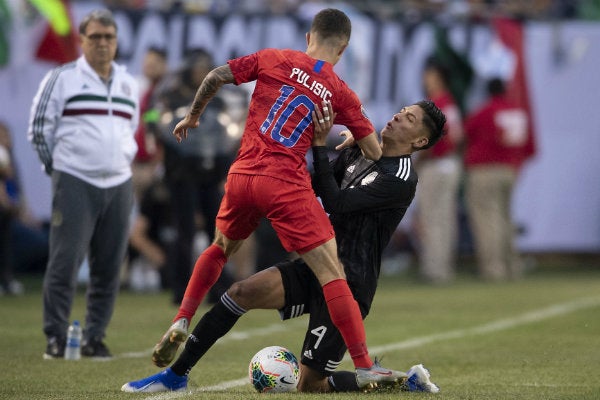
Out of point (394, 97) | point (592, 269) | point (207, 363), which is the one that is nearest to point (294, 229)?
point (207, 363)

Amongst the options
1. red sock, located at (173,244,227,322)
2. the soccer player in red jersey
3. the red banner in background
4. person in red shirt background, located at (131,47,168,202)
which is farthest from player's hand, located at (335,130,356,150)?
the red banner in background

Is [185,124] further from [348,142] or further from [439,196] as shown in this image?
[439,196]

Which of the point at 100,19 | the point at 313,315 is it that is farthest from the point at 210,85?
the point at 100,19

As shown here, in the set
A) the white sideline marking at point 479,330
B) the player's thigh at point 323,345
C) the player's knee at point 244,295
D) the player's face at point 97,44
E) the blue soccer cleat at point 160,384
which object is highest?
the player's face at point 97,44

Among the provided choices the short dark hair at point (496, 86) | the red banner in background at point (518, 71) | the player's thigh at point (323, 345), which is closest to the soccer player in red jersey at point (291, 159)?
the player's thigh at point (323, 345)

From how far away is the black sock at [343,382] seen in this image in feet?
23.0

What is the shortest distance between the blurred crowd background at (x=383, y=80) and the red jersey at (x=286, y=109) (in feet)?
21.5

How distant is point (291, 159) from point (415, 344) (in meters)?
3.58

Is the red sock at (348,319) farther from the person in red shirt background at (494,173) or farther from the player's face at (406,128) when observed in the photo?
the person in red shirt background at (494,173)

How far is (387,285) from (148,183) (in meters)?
3.52

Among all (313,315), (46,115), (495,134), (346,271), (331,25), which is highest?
(331,25)

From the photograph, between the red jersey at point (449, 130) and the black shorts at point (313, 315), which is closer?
the black shorts at point (313, 315)

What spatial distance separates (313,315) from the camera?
699 cm

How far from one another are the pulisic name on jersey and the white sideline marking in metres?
1.81
